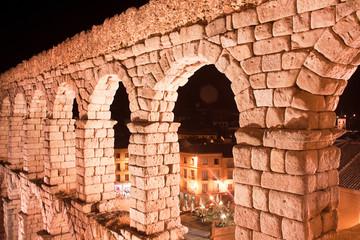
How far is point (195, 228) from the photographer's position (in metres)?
23.3

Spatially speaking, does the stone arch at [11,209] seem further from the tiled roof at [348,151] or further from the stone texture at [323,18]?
the tiled roof at [348,151]

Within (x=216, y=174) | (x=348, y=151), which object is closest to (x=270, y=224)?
(x=348, y=151)

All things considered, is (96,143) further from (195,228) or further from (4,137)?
(195,228)

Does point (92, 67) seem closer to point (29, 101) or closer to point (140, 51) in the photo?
point (140, 51)

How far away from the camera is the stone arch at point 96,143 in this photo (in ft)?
26.7

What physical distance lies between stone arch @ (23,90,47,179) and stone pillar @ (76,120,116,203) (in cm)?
→ 416

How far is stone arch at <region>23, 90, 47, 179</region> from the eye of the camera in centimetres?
1182

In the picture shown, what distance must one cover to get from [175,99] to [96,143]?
2.84 metres

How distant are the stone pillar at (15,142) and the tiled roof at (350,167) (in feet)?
43.8

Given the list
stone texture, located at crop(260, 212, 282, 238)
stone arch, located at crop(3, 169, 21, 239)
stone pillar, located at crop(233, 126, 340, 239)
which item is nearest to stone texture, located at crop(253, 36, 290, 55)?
stone pillar, located at crop(233, 126, 340, 239)

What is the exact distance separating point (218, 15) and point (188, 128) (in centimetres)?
3866

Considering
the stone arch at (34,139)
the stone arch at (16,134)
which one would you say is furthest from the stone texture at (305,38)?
the stone arch at (16,134)

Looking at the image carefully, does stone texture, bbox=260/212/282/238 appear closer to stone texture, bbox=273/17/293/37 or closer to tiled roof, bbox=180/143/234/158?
stone texture, bbox=273/17/293/37

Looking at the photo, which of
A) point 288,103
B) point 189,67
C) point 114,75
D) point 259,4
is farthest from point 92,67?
point 288,103
